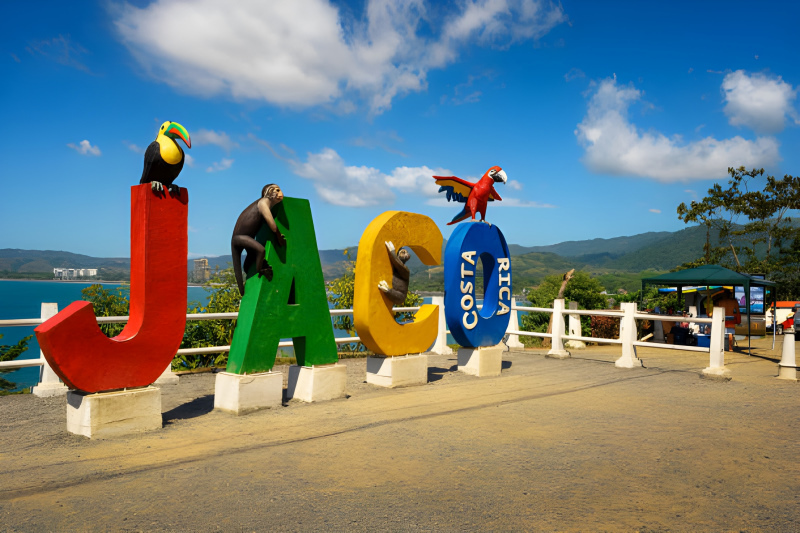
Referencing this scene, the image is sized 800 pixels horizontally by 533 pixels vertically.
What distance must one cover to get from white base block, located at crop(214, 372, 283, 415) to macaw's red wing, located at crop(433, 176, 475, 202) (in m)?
5.26

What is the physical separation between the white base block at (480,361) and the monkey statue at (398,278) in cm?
223

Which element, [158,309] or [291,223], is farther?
[291,223]

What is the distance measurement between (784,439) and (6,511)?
7.62 metres

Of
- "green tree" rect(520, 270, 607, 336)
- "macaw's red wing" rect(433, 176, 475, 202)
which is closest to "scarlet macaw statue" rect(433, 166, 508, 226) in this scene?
"macaw's red wing" rect(433, 176, 475, 202)

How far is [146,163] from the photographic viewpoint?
639cm

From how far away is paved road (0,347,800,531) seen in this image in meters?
4.04

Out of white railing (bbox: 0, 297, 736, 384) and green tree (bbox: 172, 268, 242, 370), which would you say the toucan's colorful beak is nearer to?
white railing (bbox: 0, 297, 736, 384)

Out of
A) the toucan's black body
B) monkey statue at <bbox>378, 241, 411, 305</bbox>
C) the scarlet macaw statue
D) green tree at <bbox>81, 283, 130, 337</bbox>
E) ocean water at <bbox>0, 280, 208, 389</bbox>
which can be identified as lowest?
ocean water at <bbox>0, 280, 208, 389</bbox>

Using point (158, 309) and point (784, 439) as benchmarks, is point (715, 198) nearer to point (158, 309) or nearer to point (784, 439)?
point (784, 439)

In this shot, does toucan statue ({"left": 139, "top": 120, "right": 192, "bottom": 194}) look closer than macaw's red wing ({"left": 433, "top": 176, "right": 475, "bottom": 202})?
Yes

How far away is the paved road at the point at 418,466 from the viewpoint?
404 centimetres

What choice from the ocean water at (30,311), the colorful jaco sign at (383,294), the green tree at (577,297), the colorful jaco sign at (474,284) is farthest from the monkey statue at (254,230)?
the green tree at (577,297)

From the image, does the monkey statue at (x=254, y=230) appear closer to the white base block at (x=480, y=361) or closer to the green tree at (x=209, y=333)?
the white base block at (x=480, y=361)

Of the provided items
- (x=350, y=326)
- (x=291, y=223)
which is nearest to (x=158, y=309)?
(x=291, y=223)
